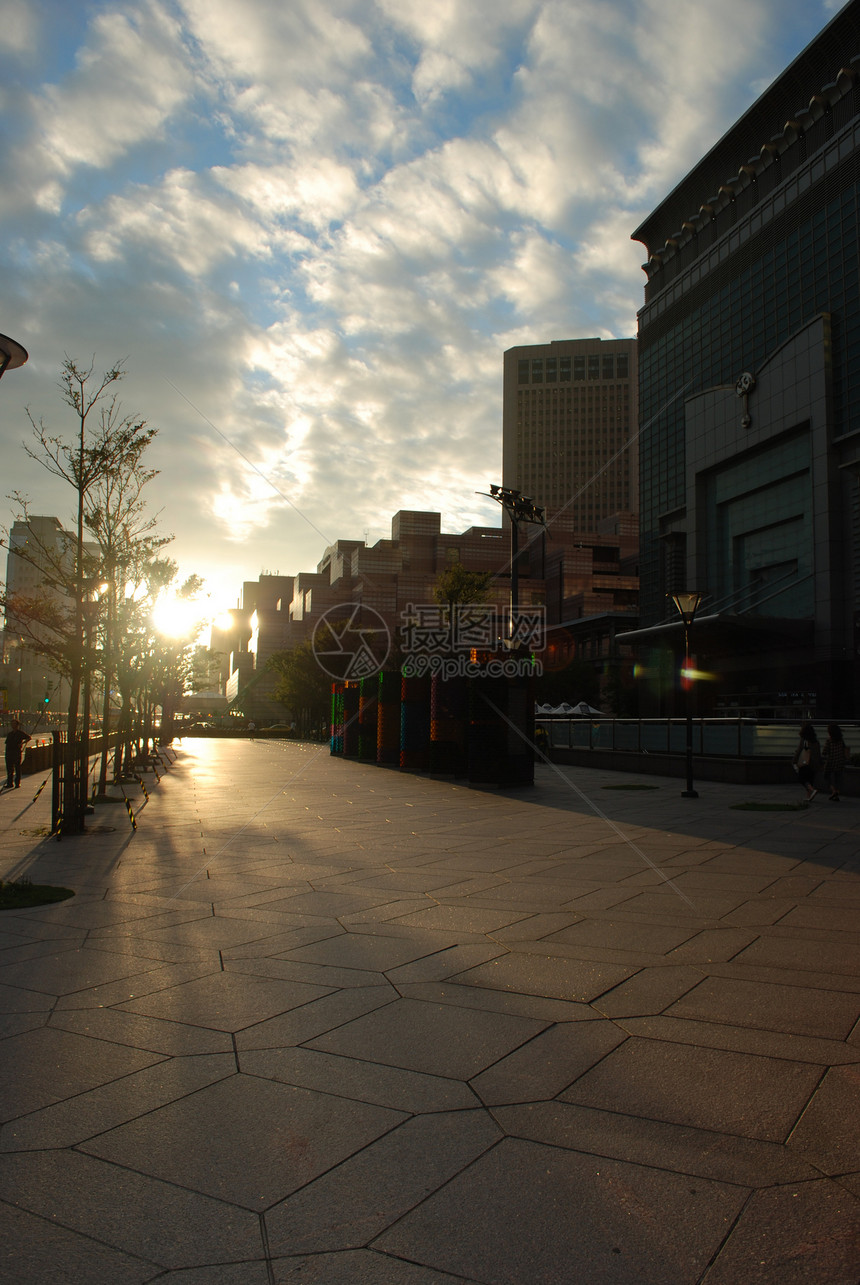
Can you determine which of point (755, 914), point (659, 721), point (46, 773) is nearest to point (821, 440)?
point (659, 721)

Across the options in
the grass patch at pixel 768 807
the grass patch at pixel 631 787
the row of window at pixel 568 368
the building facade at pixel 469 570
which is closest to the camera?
the grass patch at pixel 768 807

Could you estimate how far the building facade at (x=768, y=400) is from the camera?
141ft

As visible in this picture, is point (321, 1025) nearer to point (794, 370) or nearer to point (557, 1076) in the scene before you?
point (557, 1076)

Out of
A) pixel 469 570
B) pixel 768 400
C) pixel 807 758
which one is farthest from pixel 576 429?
pixel 807 758

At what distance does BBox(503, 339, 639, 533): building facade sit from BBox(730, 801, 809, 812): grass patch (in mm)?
165976

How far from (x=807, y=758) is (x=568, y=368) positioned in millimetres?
174846

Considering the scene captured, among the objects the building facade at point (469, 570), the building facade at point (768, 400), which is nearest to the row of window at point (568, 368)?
the building facade at point (469, 570)

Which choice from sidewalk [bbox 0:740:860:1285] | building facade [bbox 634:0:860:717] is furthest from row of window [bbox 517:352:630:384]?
sidewalk [bbox 0:740:860:1285]

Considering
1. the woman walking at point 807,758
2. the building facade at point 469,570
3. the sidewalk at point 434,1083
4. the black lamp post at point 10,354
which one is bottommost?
the sidewalk at point 434,1083

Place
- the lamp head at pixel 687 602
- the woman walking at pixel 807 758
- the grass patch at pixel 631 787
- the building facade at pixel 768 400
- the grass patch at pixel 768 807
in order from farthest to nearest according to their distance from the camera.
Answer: the building facade at pixel 768 400 → the grass patch at pixel 631 787 → the lamp head at pixel 687 602 → the woman walking at pixel 807 758 → the grass patch at pixel 768 807

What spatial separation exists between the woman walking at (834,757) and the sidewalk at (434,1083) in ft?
31.8

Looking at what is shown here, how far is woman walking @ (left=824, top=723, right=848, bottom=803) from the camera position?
16.3m

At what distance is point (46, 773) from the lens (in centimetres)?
2614

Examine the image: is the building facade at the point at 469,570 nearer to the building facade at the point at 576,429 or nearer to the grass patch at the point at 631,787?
the building facade at the point at 576,429
